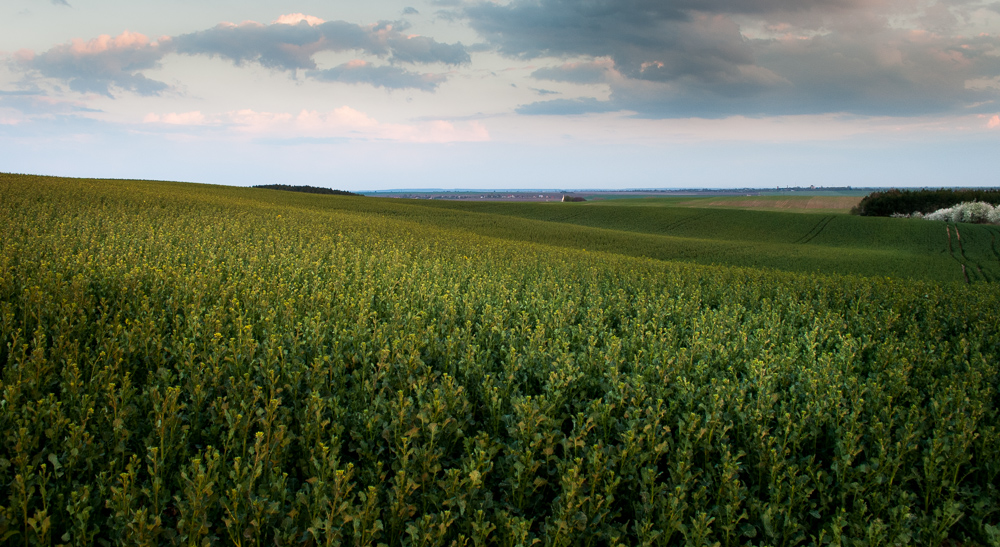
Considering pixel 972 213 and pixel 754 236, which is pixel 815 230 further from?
pixel 972 213

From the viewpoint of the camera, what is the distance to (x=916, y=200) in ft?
226

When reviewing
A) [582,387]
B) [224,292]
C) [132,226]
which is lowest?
[582,387]

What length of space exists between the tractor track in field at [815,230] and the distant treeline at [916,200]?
16928 mm

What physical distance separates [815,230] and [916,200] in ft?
97.6

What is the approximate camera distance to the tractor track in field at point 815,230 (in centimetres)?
4922

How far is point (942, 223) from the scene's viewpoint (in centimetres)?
5034

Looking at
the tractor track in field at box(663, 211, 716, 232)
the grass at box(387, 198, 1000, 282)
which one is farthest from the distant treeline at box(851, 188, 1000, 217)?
the tractor track in field at box(663, 211, 716, 232)

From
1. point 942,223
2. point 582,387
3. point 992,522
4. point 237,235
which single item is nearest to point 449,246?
point 237,235

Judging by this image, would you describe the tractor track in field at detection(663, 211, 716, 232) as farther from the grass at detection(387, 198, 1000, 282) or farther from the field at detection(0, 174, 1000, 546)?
the field at detection(0, 174, 1000, 546)

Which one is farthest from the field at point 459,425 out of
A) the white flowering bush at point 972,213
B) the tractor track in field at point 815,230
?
the white flowering bush at point 972,213

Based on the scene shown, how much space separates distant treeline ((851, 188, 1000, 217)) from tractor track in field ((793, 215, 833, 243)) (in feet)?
55.5

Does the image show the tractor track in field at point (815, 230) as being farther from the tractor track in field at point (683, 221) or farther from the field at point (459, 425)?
the field at point (459, 425)

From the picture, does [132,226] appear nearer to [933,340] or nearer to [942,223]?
[933,340]

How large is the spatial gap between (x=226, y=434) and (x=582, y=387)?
11.9ft
